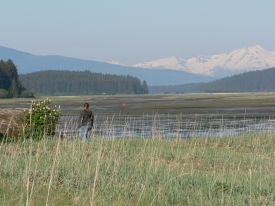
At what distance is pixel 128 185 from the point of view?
39.2 ft

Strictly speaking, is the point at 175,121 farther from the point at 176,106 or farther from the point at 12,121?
the point at 176,106

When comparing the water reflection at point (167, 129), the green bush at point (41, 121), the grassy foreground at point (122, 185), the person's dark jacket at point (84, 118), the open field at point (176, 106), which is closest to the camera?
the grassy foreground at point (122, 185)

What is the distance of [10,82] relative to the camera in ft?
486

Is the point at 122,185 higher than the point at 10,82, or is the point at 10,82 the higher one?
the point at 10,82

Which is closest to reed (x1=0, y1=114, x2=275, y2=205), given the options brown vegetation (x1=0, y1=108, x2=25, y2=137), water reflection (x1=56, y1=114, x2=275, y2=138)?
water reflection (x1=56, y1=114, x2=275, y2=138)

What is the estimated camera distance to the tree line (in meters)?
142

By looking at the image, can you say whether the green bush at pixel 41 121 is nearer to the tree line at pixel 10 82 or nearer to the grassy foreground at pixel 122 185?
the grassy foreground at pixel 122 185

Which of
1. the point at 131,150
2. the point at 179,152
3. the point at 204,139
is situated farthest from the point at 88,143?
the point at 204,139

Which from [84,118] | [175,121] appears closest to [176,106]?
[175,121]

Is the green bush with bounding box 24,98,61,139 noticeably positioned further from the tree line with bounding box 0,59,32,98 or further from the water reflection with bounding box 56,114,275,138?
the tree line with bounding box 0,59,32,98

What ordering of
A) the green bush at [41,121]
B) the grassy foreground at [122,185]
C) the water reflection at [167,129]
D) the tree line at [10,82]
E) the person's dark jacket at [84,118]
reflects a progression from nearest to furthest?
the grassy foreground at [122,185], the person's dark jacket at [84,118], the green bush at [41,121], the water reflection at [167,129], the tree line at [10,82]

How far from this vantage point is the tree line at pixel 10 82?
466 ft

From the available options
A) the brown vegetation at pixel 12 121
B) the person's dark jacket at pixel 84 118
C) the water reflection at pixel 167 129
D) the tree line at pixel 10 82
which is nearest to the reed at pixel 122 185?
the person's dark jacket at pixel 84 118

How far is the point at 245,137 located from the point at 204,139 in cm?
194
